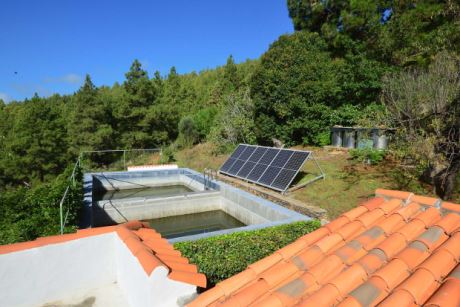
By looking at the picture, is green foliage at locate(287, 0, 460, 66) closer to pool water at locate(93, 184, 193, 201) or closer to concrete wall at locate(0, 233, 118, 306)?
concrete wall at locate(0, 233, 118, 306)

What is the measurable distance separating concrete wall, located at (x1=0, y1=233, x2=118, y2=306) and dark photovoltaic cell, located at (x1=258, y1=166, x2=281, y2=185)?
8.83 m

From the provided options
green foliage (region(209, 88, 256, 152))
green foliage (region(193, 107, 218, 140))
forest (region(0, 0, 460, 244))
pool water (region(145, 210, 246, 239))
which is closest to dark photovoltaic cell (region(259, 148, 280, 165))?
pool water (region(145, 210, 246, 239))

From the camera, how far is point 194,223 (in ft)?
39.4

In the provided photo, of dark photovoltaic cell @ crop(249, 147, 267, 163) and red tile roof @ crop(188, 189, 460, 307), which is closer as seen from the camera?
red tile roof @ crop(188, 189, 460, 307)

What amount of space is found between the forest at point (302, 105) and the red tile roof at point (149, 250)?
4110mm

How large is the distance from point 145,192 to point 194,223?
5.12 meters

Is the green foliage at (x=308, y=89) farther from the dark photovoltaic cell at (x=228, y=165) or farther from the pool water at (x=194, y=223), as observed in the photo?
the pool water at (x=194, y=223)

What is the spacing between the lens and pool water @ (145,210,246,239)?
11280mm

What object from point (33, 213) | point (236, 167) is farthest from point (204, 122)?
point (33, 213)

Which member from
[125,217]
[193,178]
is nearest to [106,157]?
[193,178]

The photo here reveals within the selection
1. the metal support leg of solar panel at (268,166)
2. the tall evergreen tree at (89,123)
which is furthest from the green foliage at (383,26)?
the tall evergreen tree at (89,123)

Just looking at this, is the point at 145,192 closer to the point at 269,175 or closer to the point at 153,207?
the point at 153,207

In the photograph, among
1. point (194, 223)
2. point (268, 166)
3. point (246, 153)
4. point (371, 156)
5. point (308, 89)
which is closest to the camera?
point (194, 223)

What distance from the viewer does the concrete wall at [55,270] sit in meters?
3.10
